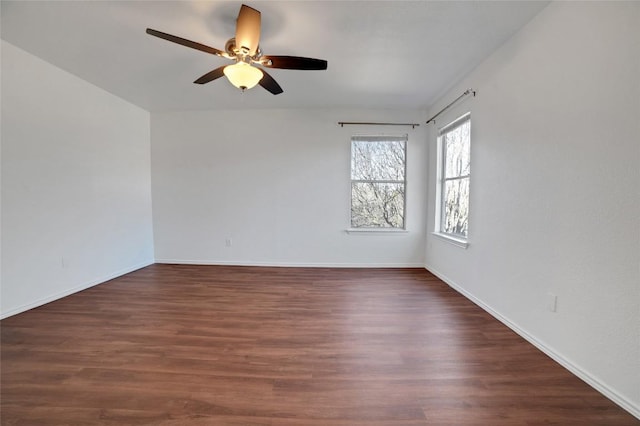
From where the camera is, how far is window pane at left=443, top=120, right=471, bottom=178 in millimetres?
3070

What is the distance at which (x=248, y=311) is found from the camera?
2.54 metres

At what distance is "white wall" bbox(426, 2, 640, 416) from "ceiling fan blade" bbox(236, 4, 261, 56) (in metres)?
2.09

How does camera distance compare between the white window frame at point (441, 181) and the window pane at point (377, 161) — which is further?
the window pane at point (377, 161)

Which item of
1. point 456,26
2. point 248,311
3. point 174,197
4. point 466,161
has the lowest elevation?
point 248,311

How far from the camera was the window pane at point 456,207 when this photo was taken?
10.1 ft

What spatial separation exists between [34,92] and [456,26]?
4054 millimetres

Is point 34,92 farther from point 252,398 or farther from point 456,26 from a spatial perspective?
point 456,26

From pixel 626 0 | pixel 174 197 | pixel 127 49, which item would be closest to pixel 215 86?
pixel 127 49

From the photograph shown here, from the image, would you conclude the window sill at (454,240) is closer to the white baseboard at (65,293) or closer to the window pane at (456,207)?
the window pane at (456,207)

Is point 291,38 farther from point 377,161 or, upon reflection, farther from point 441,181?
point 441,181

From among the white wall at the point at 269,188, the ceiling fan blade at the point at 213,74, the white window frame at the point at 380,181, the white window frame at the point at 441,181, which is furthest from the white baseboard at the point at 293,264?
the ceiling fan blade at the point at 213,74

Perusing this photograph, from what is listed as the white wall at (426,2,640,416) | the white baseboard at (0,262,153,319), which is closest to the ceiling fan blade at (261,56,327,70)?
the white wall at (426,2,640,416)

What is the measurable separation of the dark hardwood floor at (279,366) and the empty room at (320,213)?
0.05 ft

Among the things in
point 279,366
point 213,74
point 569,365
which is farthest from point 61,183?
Result: point 569,365
